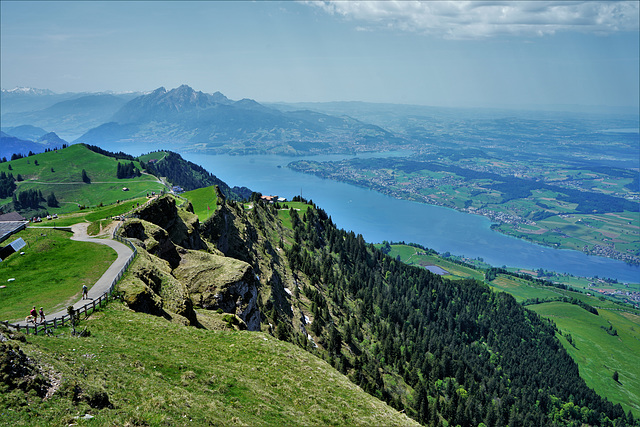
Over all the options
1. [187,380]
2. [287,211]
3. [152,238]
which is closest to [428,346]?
[287,211]

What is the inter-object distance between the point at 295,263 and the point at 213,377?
92531 mm

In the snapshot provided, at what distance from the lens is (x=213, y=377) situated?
90.0 ft

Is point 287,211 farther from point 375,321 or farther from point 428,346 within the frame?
point 428,346

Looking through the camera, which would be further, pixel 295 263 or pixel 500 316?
pixel 500 316

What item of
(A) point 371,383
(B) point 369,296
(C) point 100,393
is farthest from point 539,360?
(C) point 100,393

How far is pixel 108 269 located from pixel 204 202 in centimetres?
5584

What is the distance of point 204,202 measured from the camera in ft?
309

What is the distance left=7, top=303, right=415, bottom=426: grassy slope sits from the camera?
19938mm

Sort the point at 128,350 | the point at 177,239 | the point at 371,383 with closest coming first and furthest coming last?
the point at 128,350 < the point at 177,239 < the point at 371,383

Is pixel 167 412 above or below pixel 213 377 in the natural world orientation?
above

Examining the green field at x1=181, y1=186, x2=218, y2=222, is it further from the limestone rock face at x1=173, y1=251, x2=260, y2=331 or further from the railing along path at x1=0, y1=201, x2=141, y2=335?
the railing along path at x1=0, y1=201, x2=141, y2=335

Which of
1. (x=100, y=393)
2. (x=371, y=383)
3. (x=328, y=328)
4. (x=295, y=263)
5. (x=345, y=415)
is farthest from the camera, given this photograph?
(x=295, y=263)

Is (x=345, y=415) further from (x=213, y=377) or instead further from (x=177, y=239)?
(x=177, y=239)

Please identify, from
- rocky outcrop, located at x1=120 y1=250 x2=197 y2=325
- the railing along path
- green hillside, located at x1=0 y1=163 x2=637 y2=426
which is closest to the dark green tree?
green hillside, located at x1=0 y1=163 x2=637 y2=426
